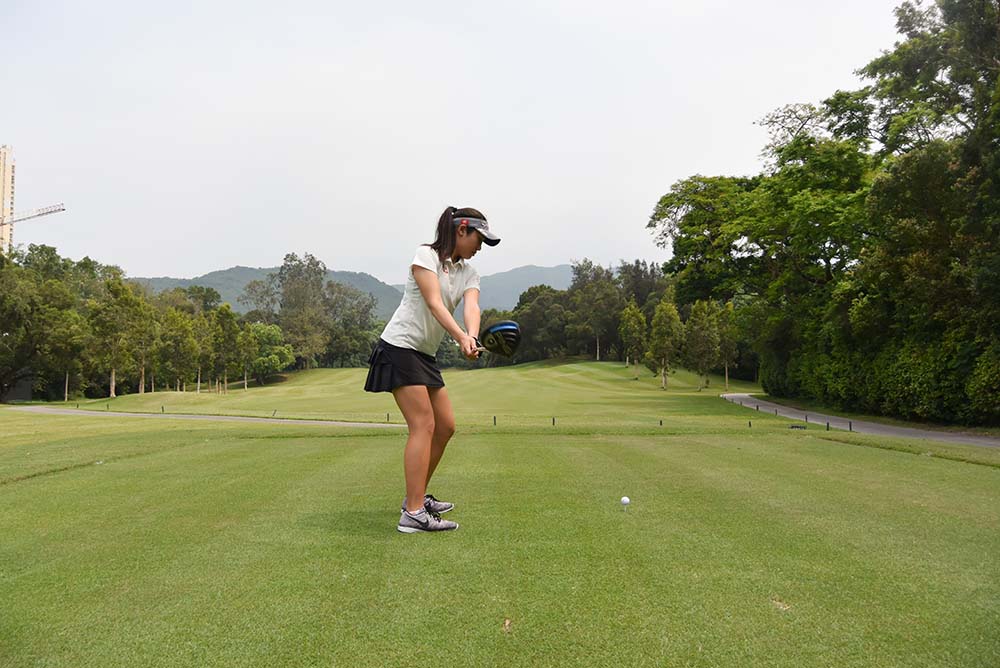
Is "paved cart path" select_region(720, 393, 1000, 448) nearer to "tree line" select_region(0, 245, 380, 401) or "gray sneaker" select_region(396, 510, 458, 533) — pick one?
"gray sneaker" select_region(396, 510, 458, 533)

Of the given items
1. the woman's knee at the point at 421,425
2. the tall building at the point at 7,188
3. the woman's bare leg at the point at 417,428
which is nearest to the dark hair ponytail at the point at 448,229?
the woman's bare leg at the point at 417,428

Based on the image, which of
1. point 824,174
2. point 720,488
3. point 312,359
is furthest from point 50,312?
point 720,488

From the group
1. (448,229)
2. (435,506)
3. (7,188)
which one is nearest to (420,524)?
(435,506)

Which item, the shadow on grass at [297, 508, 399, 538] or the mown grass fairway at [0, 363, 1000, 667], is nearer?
the mown grass fairway at [0, 363, 1000, 667]

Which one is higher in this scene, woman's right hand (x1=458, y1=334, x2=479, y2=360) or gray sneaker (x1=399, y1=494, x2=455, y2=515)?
woman's right hand (x1=458, y1=334, x2=479, y2=360)

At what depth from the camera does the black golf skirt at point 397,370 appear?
4.63 metres

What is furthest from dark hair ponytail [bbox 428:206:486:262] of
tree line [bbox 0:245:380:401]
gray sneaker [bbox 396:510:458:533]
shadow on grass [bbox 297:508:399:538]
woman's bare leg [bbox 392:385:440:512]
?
tree line [bbox 0:245:380:401]

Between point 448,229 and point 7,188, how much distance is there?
177446mm

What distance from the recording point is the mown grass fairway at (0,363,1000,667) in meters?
2.55

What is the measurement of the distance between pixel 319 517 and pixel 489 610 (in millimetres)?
2252

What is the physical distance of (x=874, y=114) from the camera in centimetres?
2809

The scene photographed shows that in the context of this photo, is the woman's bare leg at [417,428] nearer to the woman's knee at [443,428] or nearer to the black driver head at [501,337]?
the woman's knee at [443,428]

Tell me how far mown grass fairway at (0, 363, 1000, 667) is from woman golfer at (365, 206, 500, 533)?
18.9 inches

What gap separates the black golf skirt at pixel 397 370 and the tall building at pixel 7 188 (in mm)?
162139
